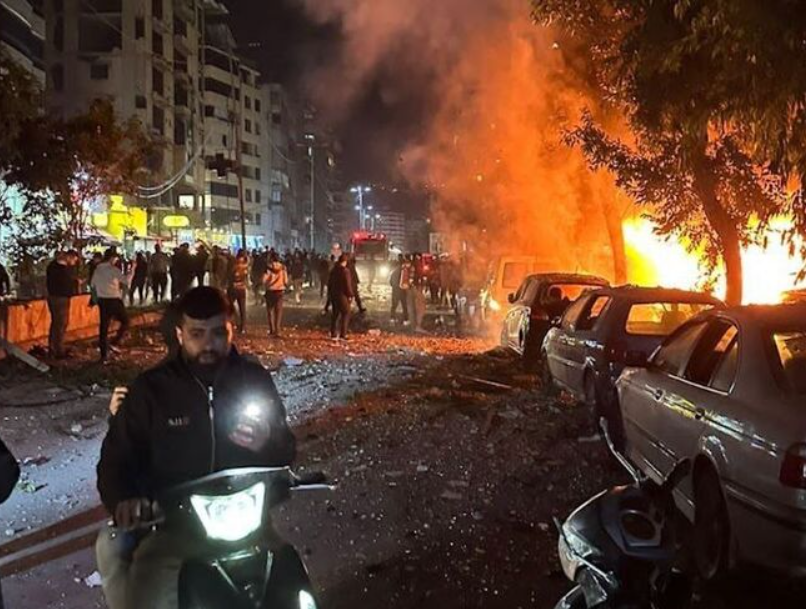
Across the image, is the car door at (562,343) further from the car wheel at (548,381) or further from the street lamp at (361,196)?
the street lamp at (361,196)

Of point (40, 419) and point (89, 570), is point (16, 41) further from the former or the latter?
point (89, 570)

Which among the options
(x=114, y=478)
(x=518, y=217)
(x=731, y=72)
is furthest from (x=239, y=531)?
(x=518, y=217)

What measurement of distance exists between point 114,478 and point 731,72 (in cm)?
596

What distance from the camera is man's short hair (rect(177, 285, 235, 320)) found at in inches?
132

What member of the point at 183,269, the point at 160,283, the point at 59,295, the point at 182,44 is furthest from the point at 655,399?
the point at 182,44

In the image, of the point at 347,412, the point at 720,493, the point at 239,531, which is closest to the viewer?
the point at 239,531

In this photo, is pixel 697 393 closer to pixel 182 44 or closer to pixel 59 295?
pixel 59 295

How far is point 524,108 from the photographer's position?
23.8 metres

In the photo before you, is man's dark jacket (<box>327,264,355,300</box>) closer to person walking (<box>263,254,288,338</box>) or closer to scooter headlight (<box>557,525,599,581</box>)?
person walking (<box>263,254,288,338</box>)

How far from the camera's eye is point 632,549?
2879 millimetres

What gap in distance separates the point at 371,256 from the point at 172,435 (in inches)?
1908

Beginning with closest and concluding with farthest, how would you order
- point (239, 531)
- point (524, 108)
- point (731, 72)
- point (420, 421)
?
point (239, 531) < point (731, 72) < point (420, 421) < point (524, 108)

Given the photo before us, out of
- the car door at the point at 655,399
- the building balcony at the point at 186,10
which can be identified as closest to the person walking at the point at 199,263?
the car door at the point at 655,399

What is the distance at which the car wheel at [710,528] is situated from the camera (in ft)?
16.1
